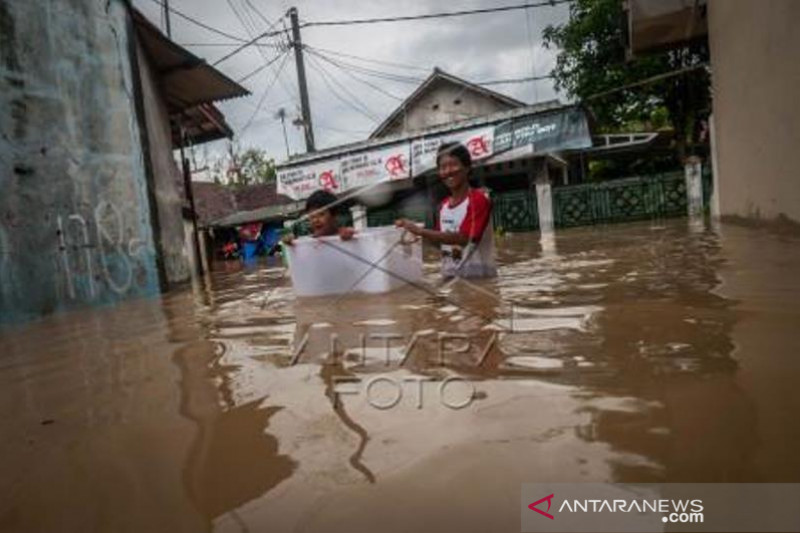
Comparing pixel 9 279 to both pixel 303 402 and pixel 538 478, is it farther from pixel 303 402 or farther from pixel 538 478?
pixel 538 478

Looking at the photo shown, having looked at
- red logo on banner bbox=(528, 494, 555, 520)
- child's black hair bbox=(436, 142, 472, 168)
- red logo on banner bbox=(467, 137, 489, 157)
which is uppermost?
red logo on banner bbox=(467, 137, 489, 157)

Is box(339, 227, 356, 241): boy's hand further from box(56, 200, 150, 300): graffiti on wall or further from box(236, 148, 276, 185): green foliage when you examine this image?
box(236, 148, 276, 185): green foliage

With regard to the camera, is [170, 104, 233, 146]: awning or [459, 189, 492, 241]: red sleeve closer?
[459, 189, 492, 241]: red sleeve

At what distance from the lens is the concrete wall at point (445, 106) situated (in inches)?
989

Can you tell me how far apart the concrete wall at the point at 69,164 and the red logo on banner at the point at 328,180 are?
10869 mm

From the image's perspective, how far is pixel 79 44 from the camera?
775 cm

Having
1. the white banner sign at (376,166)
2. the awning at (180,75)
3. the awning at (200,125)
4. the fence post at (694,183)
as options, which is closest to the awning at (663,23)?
the fence post at (694,183)

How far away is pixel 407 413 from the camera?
2.06m

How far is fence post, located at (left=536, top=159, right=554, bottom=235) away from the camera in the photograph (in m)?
18.7

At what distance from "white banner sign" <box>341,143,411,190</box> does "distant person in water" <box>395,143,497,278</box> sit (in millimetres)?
13802

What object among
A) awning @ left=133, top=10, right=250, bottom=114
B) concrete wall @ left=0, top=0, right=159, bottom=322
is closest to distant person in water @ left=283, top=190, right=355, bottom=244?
concrete wall @ left=0, top=0, right=159, bottom=322

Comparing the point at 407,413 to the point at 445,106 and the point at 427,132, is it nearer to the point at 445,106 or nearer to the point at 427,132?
the point at 427,132

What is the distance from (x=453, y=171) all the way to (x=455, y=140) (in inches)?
518

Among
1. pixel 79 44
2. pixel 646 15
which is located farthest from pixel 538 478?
pixel 646 15
